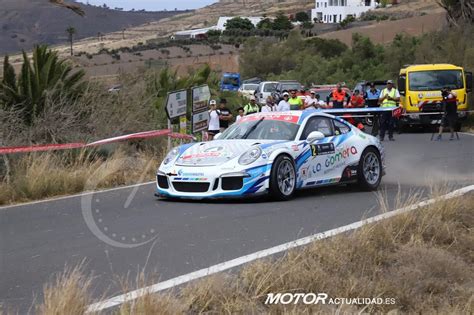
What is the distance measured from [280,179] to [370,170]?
8.14 ft

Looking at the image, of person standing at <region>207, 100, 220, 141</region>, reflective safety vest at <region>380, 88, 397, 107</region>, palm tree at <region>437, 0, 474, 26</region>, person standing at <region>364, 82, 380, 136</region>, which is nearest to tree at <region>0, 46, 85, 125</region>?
person standing at <region>207, 100, 220, 141</region>

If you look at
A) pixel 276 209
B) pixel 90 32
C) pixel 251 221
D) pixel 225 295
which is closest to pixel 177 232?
pixel 251 221

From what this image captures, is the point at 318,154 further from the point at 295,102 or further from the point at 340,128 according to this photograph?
the point at 295,102

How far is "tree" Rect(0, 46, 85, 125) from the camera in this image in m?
19.2

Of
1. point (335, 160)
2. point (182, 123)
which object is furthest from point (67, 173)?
point (182, 123)

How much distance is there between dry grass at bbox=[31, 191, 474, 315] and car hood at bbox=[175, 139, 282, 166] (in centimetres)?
361

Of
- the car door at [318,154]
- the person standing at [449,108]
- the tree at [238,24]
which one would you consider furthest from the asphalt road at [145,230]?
the tree at [238,24]

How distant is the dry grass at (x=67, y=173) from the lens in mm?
14023

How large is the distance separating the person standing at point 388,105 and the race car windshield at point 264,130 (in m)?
14.7

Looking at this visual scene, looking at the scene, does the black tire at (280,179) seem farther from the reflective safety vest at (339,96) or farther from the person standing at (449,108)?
the reflective safety vest at (339,96)

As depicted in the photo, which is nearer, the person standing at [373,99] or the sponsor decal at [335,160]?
the sponsor decal at [335,160]

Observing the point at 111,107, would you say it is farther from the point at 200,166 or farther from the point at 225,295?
the point at 225,295

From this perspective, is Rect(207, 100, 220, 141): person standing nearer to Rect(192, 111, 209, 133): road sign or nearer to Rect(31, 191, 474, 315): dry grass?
Rect(192, 111, 209, 133): road sign

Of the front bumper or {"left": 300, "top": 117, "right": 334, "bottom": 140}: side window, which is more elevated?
{"left": 300, "top": 117, "right": 334, "bottom": 140}: side window
